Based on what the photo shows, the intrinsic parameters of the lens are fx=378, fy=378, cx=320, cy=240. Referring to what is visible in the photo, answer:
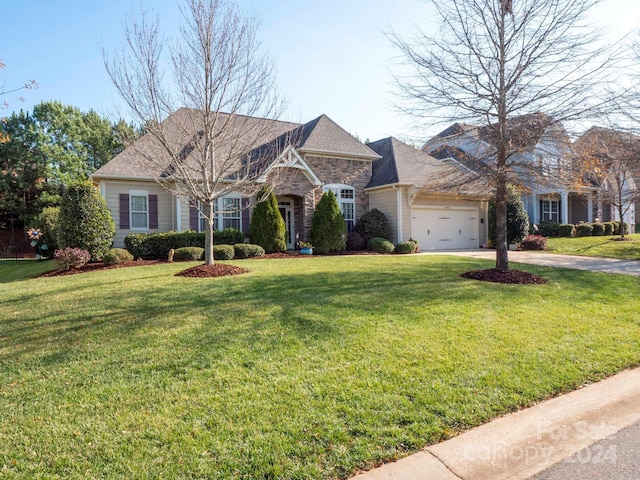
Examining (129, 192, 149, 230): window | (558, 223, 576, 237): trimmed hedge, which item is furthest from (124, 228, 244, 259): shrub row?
(558, 223, 576, 237): trimmed hedge

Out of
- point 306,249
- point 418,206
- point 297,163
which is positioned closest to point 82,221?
point 306,249

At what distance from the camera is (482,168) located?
8.74 m

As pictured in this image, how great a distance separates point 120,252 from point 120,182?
4.18m

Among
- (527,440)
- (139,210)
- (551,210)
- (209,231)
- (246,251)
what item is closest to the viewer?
(527,440)

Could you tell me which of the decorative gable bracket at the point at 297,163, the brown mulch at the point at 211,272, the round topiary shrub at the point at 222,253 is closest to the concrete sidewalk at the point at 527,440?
the brown mulch at the point at 211,272

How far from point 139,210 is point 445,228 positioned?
47.3 feet

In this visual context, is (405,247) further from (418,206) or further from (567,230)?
(567,230)

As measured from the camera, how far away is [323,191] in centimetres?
1794

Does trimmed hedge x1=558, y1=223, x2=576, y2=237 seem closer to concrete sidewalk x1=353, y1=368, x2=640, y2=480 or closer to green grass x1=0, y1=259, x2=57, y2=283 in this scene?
concrete sidewalk x1=353, y1=368, x2=640, y2=480

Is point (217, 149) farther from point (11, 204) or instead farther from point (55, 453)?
point (11, 204)

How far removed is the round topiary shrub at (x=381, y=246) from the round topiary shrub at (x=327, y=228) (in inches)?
54.6

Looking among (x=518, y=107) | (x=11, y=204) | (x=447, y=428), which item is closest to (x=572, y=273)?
(x=518, y=107)

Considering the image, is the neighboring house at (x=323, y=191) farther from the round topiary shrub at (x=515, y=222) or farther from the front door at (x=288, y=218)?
the round topiary shrub at (x=515, y=222)

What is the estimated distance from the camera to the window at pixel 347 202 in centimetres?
1845
